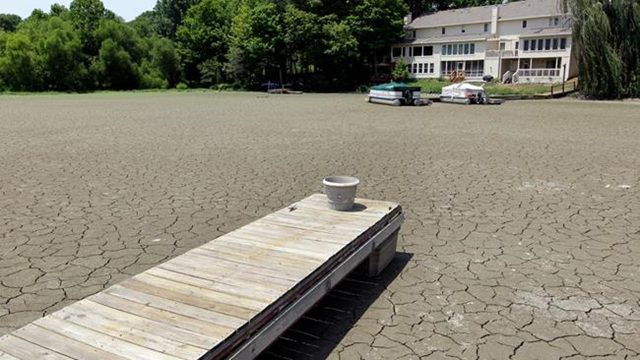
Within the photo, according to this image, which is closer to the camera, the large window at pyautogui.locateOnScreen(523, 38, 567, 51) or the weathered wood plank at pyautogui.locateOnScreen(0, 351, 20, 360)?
the weathered wood plank at pyautogui.locateOnScreen(0, 351, 20, 360)

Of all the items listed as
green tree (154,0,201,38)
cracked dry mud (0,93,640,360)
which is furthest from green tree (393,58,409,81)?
green tree (154,0,201,38)

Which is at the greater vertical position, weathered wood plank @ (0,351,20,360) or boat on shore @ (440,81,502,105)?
weathered wood plank @ (0,351,20,360)

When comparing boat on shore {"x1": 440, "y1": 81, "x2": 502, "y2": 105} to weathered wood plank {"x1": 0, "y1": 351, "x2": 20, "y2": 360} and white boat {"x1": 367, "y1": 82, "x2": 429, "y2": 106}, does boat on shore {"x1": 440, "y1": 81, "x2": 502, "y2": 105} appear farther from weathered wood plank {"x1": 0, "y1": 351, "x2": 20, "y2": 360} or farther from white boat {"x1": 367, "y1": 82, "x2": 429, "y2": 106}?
weathered wood plank {"x1": 0, "y1": 351, "x2": 20, "y2": 360}

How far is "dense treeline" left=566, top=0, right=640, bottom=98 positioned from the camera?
1185 inches

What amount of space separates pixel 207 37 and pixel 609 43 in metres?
42.8

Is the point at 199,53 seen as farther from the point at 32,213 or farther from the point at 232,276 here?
the point at 232,276

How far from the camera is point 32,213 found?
673 cm

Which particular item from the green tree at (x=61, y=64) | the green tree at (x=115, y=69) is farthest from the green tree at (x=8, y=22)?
the green tree at (x=115, y=69)

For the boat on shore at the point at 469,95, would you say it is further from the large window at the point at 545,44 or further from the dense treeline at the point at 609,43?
the large window at the point at 545,44

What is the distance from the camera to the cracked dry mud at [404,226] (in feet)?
12.5

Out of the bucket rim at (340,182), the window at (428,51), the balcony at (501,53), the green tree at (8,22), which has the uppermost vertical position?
the green tree at (8,22)

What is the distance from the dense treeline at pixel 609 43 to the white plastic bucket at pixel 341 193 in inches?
1223

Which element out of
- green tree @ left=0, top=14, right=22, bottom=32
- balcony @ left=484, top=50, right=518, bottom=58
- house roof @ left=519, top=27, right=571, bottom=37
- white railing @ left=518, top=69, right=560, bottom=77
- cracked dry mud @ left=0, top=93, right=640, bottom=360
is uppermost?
green tree @ left=0, top=14, right=22, bottom=32

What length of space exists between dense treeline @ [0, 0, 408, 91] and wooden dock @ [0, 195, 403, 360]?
147 feet
